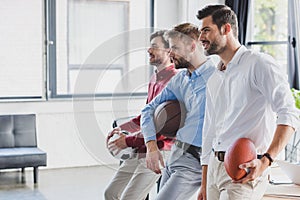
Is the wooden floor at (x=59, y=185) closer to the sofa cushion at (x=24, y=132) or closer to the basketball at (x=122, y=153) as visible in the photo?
the sofa cushion at (x=24, y=132)

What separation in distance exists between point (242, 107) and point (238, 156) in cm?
25

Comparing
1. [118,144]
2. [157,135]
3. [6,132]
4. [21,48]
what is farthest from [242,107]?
[21,48]

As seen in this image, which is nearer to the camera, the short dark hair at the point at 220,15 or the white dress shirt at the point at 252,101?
the white dress shirt at the point at 252,101

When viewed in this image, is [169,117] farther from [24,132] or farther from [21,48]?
[21,48]

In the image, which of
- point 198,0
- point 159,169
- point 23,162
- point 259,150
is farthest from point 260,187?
point 198,0

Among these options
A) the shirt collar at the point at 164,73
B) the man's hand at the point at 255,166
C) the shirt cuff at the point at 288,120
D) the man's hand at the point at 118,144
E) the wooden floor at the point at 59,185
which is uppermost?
the shirt collar at the point at 164,73

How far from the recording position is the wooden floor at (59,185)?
208 inches

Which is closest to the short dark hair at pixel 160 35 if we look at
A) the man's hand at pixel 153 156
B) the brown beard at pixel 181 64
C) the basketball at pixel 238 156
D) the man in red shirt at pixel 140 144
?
the man in red shirt at pixel 140 144

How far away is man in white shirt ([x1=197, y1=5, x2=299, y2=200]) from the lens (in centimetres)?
224

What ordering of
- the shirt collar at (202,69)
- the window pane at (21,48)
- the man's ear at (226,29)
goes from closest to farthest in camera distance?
1. the man's ear at (226,29)
2. the shirt collar at (202,69)
3. the window pane at (21,48)

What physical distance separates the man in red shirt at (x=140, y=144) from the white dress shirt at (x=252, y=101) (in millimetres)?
670

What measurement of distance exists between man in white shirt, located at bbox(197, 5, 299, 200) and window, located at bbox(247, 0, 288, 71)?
383 cm

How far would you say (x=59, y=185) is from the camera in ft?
18.9

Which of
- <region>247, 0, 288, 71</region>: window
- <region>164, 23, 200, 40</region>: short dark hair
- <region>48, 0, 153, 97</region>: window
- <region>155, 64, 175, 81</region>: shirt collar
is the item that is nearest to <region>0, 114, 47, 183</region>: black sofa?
<region>48, 0, 153, 97</region>: window
